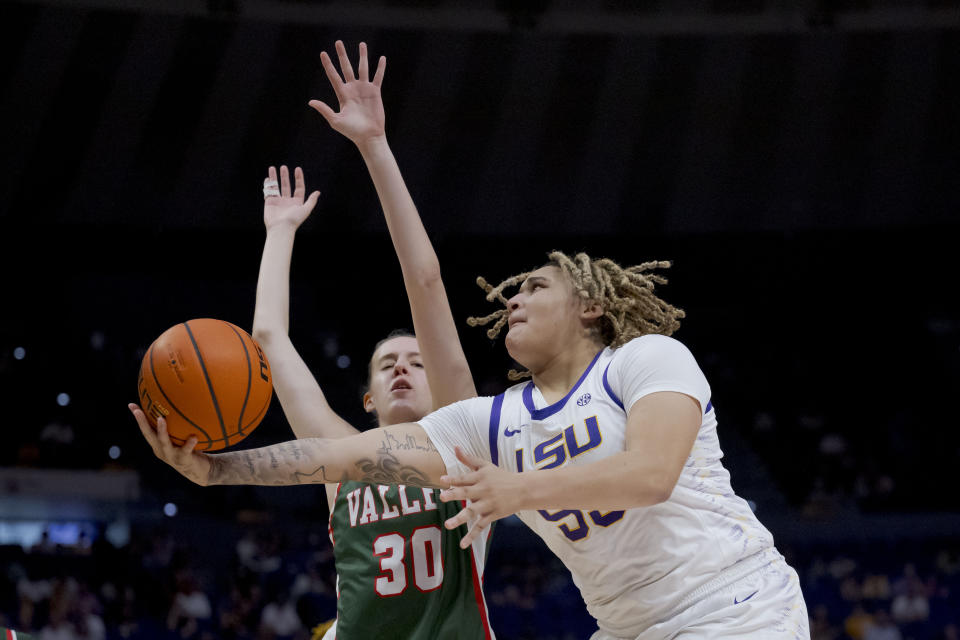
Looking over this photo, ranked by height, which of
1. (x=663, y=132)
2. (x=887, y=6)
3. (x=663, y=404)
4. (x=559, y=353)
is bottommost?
(x=663, y=404)

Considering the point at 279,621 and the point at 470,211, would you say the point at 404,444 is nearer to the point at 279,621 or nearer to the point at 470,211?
the point at 279,621

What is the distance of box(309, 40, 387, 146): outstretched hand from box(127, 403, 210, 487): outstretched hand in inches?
51.5

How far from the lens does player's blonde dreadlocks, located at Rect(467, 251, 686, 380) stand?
315 centimetres

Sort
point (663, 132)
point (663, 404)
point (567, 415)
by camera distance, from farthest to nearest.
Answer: point (663, 132)
point (567, 415)
point (663, 404)

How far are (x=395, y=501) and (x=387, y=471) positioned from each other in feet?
2.58

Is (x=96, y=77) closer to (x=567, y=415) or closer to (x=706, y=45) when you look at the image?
(x=706, y=45)

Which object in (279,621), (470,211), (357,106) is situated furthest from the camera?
(470,211)

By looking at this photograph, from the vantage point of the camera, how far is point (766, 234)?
15.1 meters

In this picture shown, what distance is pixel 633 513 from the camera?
8.71 feet

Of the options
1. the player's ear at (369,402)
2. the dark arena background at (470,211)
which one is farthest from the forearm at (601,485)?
the dark arena background at (470,211)

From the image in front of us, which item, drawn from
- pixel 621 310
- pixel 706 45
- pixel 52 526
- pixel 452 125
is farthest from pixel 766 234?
pixel 621 310

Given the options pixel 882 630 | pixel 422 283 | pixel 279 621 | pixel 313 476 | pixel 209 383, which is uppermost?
pixel 422 283

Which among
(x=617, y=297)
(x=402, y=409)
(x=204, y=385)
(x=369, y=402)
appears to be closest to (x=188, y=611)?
(x=369, y=402)

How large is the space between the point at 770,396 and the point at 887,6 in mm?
6940
